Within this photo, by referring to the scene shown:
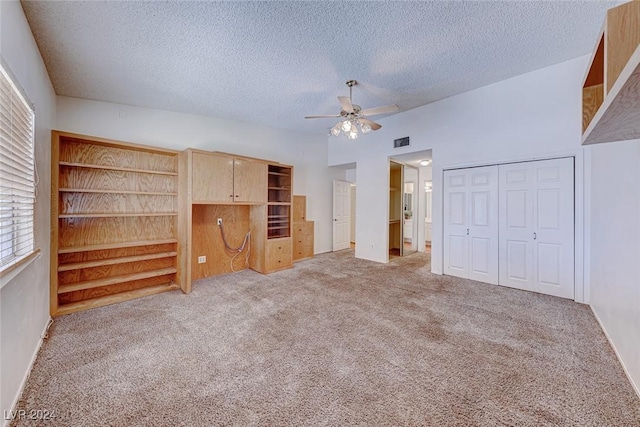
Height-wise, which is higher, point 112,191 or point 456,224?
point 112,191

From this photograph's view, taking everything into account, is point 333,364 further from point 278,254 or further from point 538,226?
point 538,226

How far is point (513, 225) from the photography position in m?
3.75

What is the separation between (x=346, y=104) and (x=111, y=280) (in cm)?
384

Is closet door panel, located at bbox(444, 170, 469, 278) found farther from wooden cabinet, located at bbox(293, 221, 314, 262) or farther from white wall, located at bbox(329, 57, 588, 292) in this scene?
wooden cabinet, located at bbox(293, 221, 314, 262)

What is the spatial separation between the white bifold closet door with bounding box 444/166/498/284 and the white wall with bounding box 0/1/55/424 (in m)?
5.11

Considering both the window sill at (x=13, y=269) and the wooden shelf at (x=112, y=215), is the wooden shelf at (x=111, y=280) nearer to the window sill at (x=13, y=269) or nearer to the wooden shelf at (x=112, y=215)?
the wooden shelf at (x=112, y=215)

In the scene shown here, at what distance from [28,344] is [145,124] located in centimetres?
320

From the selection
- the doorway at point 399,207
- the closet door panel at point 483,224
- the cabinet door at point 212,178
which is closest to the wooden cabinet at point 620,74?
the closet door panel at point 483,224

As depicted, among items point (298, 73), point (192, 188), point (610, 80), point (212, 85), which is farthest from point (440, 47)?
point (192, 188)

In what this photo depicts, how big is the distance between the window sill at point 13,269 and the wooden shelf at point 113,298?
4.49ft

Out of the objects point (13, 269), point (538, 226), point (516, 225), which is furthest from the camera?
point (516, 225)

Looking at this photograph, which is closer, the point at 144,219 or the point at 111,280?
the point at 111,280

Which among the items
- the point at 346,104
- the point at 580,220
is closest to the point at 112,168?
the point at 346,104

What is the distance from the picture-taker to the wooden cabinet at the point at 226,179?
12.3 feet
